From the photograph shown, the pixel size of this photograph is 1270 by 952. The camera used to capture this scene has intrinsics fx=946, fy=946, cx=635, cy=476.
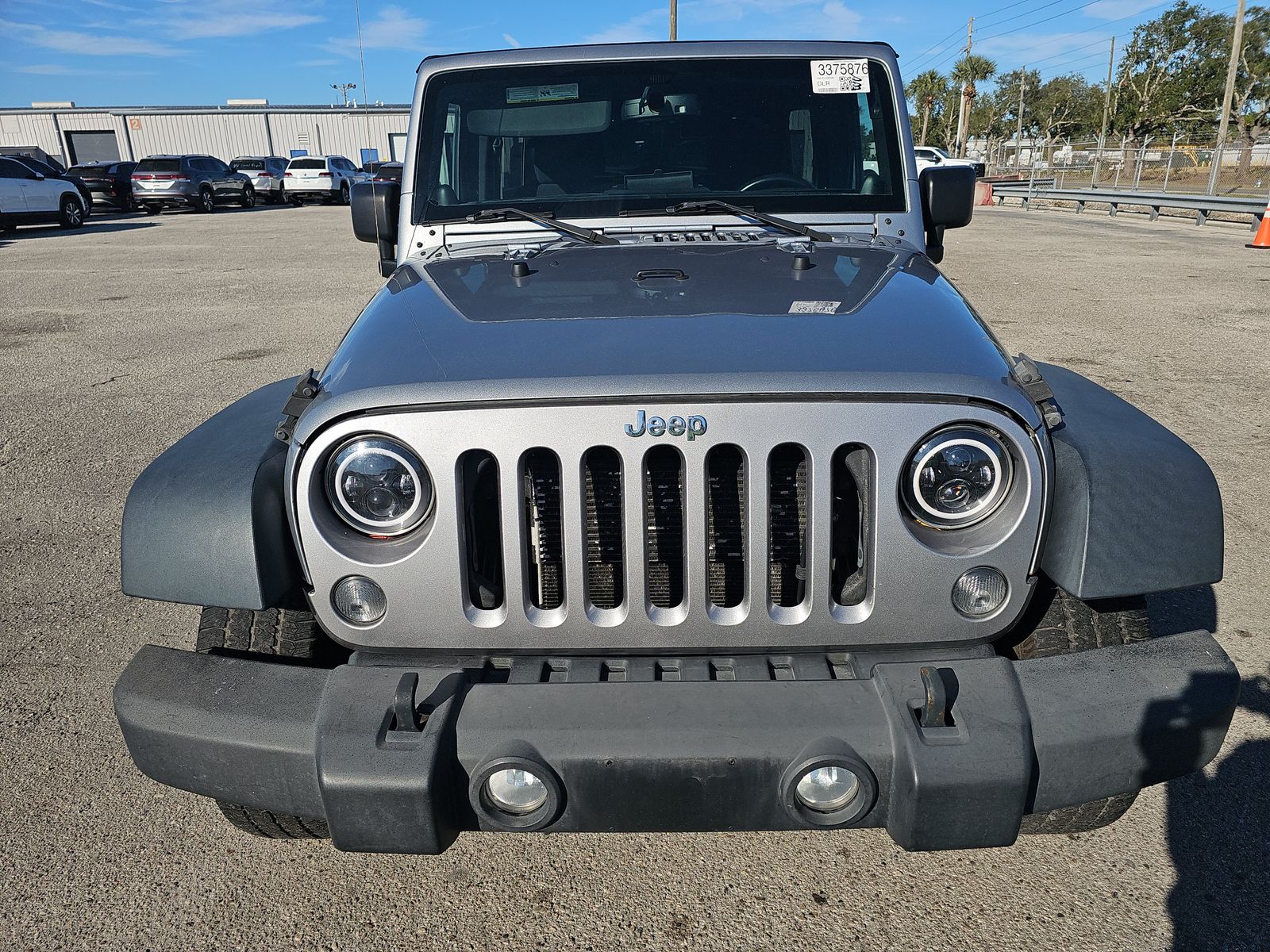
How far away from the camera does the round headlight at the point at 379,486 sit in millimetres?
1814

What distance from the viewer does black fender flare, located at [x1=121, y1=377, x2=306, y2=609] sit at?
1838mm

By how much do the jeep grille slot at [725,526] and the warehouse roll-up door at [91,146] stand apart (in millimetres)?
58468

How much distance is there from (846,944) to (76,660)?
2672 mm

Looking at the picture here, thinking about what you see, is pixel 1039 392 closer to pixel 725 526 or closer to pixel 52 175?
pixel 725 526

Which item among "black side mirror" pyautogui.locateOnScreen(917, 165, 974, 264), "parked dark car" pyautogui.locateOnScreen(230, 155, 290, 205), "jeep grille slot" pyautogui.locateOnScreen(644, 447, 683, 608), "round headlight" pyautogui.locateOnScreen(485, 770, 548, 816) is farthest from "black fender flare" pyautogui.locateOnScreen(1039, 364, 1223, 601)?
"parked dark car" pyautogui.locateOnScreen(230, 155, 290, 205)

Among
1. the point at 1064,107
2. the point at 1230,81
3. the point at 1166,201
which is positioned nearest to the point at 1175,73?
the point at 1064,107

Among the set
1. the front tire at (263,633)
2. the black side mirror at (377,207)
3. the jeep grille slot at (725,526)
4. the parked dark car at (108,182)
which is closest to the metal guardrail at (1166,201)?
the black side mirror at (377,207)

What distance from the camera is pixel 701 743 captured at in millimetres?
1656

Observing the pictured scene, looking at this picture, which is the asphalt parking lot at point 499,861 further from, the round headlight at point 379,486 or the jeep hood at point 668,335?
the jeep hood at point 668,335

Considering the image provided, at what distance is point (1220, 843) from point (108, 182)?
30.3 m

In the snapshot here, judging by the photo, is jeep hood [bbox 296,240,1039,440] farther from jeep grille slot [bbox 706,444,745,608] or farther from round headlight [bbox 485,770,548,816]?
round headlight [bbox 485,770,548,816]

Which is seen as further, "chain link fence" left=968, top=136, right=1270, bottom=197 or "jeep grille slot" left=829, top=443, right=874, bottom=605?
"chain link fence" left=968, top=136, right=1270, bottom=197

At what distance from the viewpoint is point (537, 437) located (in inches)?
69.3

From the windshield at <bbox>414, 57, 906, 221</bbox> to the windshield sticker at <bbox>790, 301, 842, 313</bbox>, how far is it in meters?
1.09
